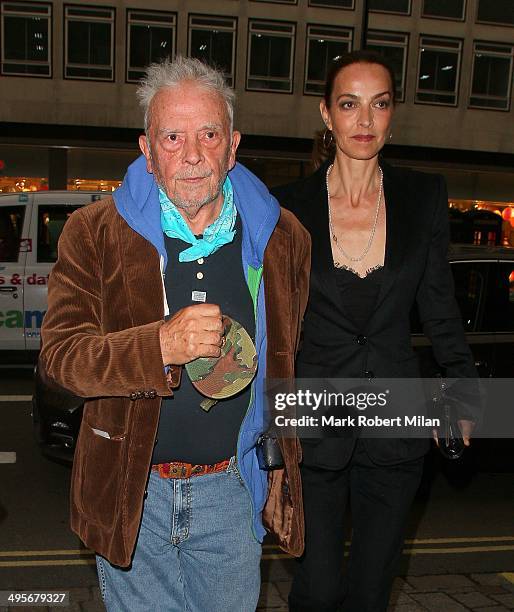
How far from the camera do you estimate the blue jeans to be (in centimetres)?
220

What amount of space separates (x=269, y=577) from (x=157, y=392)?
8.60 feet

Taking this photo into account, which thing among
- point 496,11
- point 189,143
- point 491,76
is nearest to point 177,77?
point 189,143

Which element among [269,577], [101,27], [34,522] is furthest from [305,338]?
[101,27]

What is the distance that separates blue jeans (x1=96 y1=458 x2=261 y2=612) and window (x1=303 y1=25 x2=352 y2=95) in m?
24.1

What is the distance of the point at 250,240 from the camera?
7.36ft

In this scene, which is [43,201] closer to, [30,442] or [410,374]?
[30,442]

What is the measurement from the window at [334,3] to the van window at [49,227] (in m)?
18.7

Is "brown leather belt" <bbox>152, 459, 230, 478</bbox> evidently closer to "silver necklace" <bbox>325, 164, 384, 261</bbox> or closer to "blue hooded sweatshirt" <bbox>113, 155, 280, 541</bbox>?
"blue hooded sweatshirt" <bbox>113, 155, 280, 541</bbox>

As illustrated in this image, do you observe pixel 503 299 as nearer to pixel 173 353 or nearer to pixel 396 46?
pixel 173 353

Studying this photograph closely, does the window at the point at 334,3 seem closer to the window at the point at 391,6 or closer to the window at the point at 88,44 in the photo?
the window at the point at 391,6

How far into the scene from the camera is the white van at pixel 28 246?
895cm

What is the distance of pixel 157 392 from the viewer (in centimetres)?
196

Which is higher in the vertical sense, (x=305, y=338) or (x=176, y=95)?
(x=176, y=95)

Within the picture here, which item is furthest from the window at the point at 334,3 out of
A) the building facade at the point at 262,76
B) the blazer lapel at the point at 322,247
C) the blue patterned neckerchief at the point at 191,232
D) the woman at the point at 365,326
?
the blue patterned neckerchief at the point at 191,232
